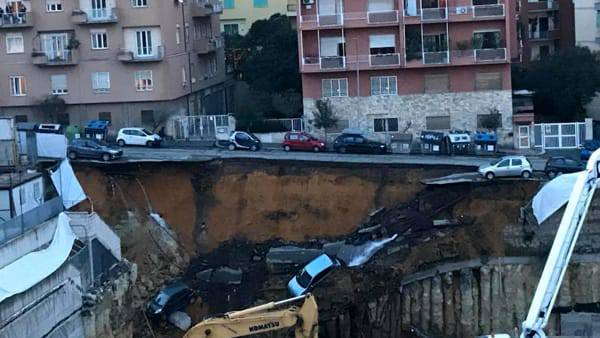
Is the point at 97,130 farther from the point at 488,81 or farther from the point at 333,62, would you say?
the point at 488,81

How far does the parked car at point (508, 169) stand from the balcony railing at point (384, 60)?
9.19 metres

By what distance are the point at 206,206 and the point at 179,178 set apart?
1402 millimetres

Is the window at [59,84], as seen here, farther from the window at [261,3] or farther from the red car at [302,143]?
the window at [261,3]

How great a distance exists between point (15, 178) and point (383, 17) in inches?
792

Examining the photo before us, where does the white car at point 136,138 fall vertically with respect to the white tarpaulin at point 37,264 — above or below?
above

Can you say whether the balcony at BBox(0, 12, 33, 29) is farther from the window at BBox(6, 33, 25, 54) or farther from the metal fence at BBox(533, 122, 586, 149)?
the metal fence at BBox(533, 122, 586, 149)

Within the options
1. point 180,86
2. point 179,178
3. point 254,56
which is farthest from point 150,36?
point 179,178

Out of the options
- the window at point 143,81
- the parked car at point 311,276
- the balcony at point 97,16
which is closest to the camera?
the parked car at point 311,276

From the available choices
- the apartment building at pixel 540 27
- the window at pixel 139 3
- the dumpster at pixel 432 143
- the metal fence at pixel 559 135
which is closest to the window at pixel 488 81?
the metal fence at pixel 559 135

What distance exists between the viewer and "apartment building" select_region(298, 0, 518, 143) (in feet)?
142

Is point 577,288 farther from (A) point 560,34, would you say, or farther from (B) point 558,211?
(A) point 560,34

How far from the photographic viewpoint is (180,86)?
1844 inches

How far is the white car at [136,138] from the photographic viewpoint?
42.2 m

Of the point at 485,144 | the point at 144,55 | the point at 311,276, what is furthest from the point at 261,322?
the point at 144,55
